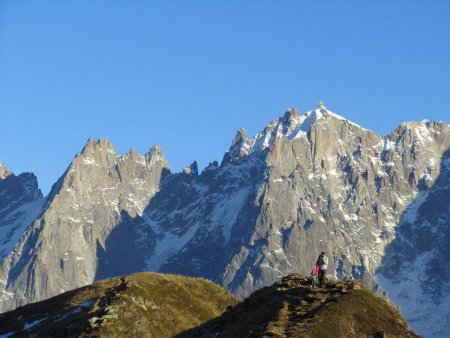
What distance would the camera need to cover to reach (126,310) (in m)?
68.1

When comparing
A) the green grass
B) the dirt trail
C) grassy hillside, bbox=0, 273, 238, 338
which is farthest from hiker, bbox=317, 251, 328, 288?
grassy hillside, bbox=0, 273, 238, 338

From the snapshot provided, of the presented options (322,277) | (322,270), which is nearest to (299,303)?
(322,277)

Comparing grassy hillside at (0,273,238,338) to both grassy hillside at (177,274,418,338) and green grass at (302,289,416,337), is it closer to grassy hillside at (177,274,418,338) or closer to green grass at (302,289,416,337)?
grassy hillside at (177,274,418,338)

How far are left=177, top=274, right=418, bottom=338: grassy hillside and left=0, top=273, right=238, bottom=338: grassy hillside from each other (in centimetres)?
850

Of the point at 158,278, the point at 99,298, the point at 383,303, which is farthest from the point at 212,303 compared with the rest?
the point at 383,303

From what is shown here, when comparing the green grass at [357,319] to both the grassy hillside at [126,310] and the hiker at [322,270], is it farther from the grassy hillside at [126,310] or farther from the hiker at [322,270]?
the grassy hillside at [126,310]

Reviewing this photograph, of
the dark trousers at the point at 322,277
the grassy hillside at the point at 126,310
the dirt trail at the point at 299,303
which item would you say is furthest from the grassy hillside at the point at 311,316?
the grassy hillside at the point at 126,310

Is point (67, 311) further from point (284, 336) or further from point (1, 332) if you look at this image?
point (284, 336)

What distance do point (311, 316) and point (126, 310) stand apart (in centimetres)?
2011

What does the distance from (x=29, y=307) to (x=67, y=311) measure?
1080 centimetres

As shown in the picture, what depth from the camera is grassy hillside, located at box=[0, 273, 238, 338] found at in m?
66.6

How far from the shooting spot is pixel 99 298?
75.0m

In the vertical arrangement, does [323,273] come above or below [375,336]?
above

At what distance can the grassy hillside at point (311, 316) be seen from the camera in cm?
5066
